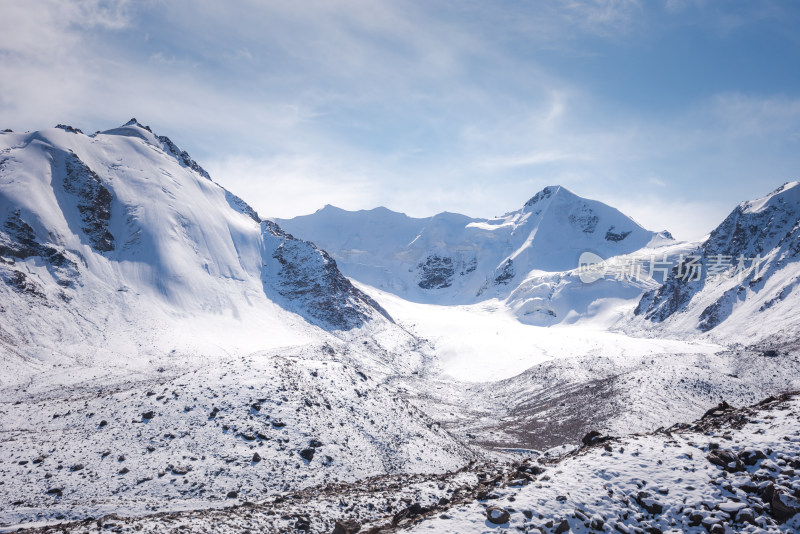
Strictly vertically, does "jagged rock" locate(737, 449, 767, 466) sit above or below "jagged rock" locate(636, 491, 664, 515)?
above

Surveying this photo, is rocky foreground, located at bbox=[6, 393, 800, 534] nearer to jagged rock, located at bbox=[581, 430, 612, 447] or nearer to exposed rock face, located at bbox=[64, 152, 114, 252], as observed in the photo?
jagged rock, located at bbox=[581, 430, 612, 447]

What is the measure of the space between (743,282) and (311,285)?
107569mm

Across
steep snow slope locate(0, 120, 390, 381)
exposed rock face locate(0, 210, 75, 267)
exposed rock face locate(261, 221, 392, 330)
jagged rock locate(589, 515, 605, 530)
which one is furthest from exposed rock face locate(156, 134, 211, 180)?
jagged rock locate(589, 515, 605, 530)

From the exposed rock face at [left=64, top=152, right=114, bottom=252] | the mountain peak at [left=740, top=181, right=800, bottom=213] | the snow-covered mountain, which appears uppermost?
the mountain peak at [left=740, top=181, right=800, bottom=213]

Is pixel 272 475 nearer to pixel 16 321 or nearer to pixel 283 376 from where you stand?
pixel 283 376

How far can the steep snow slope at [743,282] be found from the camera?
97812 mm

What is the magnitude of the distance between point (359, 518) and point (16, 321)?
254 ft

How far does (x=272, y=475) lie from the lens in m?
22.9

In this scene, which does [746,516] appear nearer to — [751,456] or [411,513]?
[751,456]

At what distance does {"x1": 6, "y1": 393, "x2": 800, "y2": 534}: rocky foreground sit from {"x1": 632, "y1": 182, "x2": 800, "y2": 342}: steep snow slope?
8491 centimetres

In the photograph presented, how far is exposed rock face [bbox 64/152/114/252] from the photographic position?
99875mm

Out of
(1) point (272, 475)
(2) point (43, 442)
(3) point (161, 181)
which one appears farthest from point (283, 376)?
(3) point (161, 181)

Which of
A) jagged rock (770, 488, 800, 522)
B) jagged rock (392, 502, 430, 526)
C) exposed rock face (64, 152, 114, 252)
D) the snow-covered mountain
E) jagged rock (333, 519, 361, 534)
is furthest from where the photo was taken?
exposed rock face (64, 152, 114, 252)

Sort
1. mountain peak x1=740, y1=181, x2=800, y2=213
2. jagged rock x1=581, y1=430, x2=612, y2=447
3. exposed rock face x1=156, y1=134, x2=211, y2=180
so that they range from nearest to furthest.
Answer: jagged rock x1=581, y1=430, x2=612, y2=447
mountain peak x1=740, y1=181, x2=800, y2=213
exposed rock face x1=156, y1=134, x2=211, y2=180
